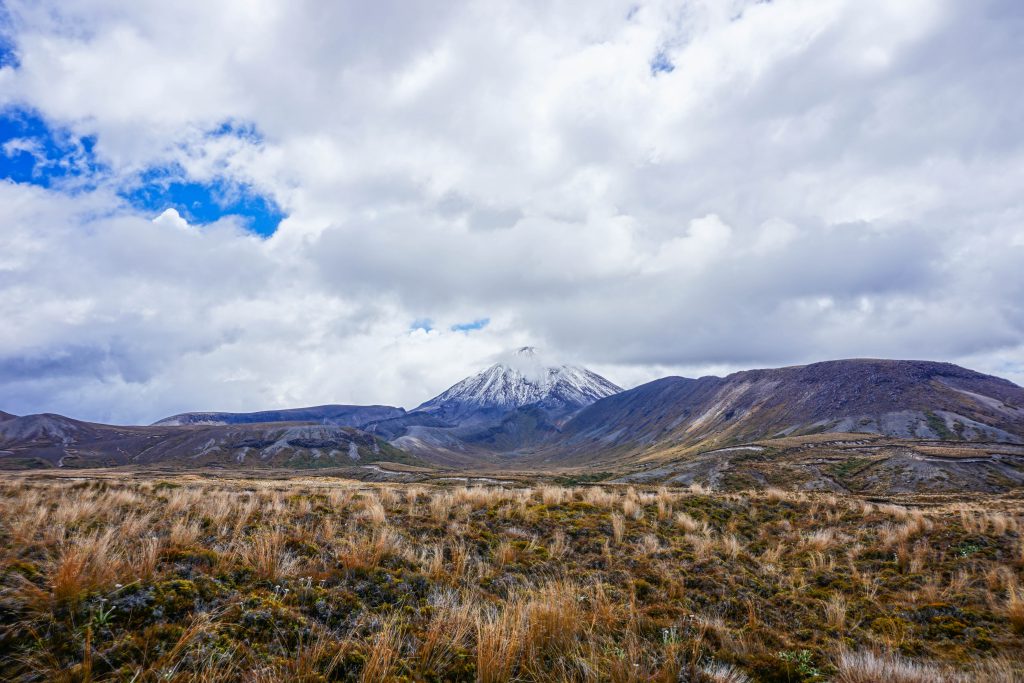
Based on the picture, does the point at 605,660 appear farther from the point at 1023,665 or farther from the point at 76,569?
the point at 76,569

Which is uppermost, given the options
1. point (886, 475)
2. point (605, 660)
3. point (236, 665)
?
point (236, 665)

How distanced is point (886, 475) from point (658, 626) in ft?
236

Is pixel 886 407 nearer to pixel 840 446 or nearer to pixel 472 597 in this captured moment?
pixel 840 446

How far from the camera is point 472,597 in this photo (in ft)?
21.4

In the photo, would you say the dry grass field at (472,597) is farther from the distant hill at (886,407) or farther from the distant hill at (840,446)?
the distant hill at (886,407)

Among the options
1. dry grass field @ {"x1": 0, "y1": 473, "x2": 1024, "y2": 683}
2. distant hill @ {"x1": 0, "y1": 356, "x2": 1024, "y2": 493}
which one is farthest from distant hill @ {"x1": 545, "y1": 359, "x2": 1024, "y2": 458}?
dry grass field @ {"x1": 0, "y1": 473, "x2": 1024, "y2": 683}

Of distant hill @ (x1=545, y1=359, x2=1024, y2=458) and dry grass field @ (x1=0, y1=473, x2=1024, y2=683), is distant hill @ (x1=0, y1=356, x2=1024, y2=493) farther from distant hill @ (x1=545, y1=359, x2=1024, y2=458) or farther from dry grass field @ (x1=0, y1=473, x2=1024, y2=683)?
dry grass field @ (x1=0, y1=473, x2=1024, y2=683)

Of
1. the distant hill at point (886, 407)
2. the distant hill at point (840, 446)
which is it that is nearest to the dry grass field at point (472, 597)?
the distant hill at point (840, 446)

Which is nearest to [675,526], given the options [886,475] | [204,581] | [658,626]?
[658,626]

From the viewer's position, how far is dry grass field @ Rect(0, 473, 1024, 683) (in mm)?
4371

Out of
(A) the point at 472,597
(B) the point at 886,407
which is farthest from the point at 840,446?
(A) the point at 472,597

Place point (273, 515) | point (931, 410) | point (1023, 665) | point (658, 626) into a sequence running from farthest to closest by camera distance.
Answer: point (931, 410)
point (273, 515)
point (658, 626)
point (1023, 665)

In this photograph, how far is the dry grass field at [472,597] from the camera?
4.37 metres

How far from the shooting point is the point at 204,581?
18.6 feet
